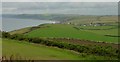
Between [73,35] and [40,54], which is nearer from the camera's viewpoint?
[40,54]

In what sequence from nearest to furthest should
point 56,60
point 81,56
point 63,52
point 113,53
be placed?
point 56,60 → point 81,56 → point 63,52 → point 113,53

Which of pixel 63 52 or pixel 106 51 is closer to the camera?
pixel 63 52

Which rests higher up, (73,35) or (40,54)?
(73,35)

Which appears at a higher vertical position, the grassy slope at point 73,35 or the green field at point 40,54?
the grassy slope at point 73,35

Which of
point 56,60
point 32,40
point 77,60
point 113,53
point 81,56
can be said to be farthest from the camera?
point 32,40

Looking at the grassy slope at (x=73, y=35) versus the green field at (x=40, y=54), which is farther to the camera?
the grassy slope at (x=73, y=35)

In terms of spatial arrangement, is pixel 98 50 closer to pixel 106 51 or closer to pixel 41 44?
pixel 106 51

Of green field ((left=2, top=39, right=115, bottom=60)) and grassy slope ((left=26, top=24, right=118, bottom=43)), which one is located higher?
grassy slope ((left=26, top=24, right=118, bottom=43))

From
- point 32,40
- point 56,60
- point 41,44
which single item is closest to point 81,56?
point 56,60

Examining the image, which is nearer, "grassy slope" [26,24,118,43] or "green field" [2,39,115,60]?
"green field" [2,39,115,60]
